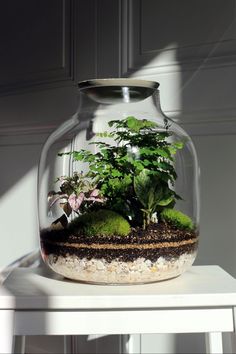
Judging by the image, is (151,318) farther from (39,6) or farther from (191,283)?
(39,6)

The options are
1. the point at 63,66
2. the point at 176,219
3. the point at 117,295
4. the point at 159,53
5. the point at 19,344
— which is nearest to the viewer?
the point at 117,295

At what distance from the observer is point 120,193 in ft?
2.62

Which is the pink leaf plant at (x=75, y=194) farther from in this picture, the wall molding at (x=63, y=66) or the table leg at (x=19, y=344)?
the wall molding at (x=63, y=66)

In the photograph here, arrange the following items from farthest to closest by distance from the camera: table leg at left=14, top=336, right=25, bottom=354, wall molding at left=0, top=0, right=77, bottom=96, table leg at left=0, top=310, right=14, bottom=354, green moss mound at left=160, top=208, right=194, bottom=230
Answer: wall molding at left=0, top=0, right=77, bottom=96 → table leg at left=14, top=336, right=25, bottom=354 → green moss mound at left=160, top=208, right=194, bottom=230 → table leg at left=0, top=310, right=14, bottom=354

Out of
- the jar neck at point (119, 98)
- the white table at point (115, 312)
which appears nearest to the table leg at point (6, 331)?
the white table at point (115, 312)

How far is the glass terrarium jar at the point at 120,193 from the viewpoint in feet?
2.54

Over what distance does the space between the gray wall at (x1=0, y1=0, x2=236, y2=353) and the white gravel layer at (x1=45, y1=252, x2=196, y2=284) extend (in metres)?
0.35

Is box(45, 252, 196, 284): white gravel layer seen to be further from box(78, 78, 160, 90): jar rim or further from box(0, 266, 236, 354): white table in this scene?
box(78, 78, 160, 90): jar rim

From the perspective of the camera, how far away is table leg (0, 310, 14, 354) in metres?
0.72

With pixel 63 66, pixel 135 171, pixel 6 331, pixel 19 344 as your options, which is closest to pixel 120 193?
pixel 135 171

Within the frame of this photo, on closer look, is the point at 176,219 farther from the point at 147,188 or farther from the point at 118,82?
the point at 118,82

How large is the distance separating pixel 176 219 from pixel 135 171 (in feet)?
0.40

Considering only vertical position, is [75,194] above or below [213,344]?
above

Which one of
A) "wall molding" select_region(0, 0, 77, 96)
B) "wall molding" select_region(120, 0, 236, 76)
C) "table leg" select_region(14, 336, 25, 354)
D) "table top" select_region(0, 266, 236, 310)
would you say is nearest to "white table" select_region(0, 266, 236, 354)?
"table top" select_region(0, 266, 236, 310)
